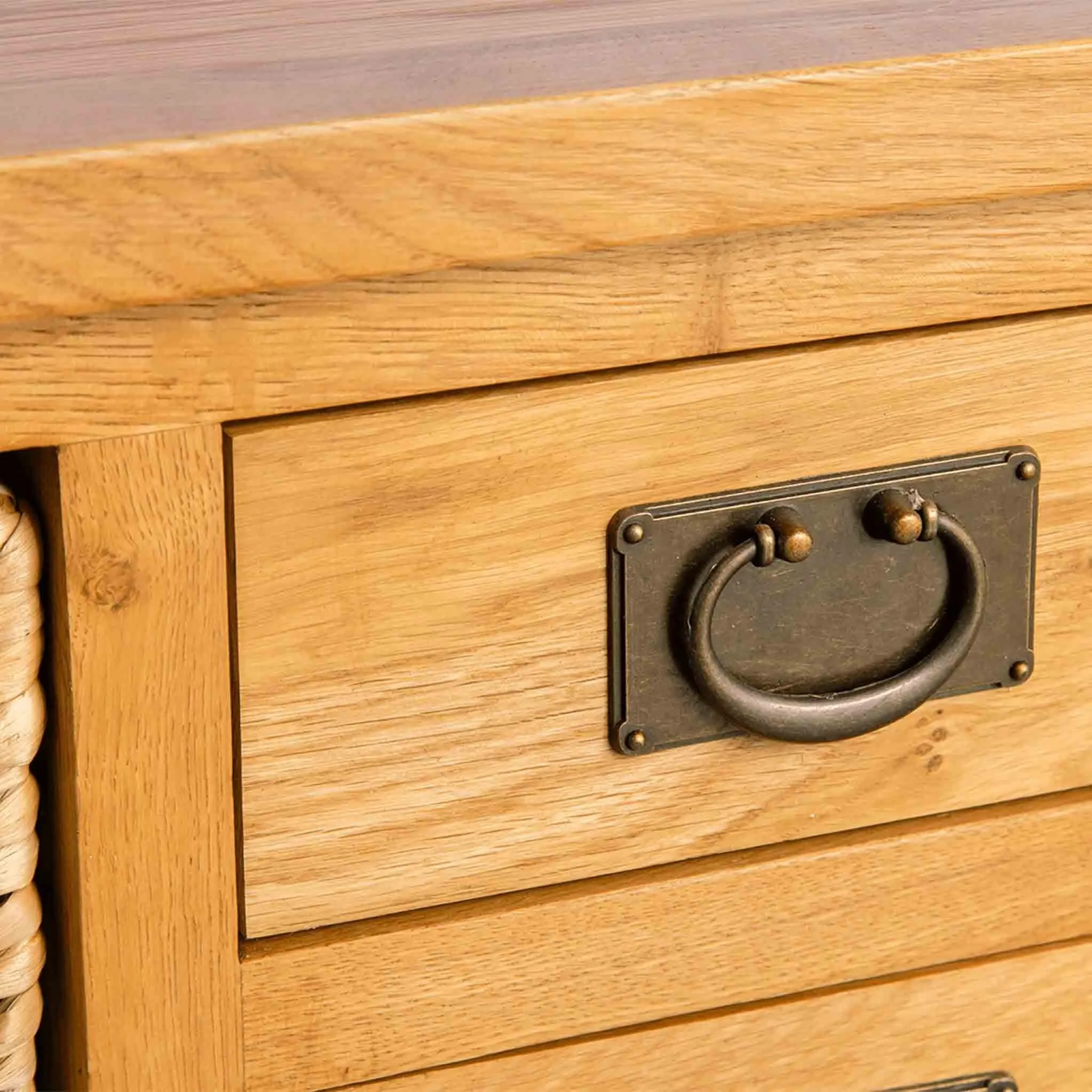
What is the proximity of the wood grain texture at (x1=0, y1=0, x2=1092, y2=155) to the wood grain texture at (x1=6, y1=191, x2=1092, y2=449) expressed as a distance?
0.04 metres

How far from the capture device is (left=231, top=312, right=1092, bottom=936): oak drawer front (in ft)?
1.65

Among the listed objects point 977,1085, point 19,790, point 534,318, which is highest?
point 534,318

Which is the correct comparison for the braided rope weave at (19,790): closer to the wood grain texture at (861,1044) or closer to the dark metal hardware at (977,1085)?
the wood grain texture at (861,1044)

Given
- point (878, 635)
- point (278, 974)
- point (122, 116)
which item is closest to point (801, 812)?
point (878, 635)

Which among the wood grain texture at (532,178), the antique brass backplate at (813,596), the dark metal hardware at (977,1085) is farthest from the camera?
the dark metal hardware at (977,1085)

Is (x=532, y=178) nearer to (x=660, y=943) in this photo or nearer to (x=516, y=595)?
(x=516, y=595)

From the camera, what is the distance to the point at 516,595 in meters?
0.53

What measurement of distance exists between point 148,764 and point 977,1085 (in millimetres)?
316

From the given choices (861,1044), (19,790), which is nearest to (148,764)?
(19,790)

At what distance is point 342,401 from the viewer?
1.60 ft

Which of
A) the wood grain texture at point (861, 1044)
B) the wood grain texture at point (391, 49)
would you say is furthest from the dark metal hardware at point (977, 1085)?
the wood grain texture at point (391, 49)

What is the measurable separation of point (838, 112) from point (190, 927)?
0.93ft

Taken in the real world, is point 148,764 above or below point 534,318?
below

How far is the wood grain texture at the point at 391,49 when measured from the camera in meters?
0.46
